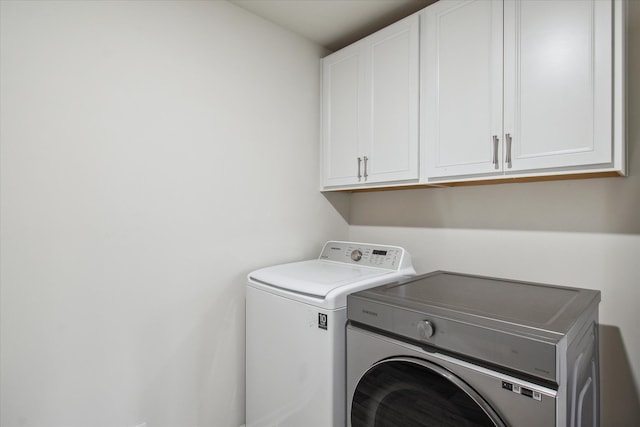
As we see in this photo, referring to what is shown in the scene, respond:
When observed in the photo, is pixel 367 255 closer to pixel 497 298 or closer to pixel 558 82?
pixel 497 298

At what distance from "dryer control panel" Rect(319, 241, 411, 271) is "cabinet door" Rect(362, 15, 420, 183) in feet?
1.24

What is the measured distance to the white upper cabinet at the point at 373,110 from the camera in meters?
1.68

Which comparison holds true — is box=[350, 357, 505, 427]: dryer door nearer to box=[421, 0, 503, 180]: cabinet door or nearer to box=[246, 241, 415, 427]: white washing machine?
box=[246, 241, 415, 427]: white washing machine

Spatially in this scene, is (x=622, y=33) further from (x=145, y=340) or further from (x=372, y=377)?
(x=145, y=340)

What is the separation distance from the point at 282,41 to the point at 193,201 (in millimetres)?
1099

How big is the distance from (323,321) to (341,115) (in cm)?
125

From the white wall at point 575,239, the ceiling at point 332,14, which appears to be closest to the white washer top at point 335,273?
the white wall at point 575,239

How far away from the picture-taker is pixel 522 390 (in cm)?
86

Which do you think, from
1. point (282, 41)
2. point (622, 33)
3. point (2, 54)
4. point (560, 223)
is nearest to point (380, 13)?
point (282, 41)

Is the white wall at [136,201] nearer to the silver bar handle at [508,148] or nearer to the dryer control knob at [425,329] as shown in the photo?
the dryer control knob at [425,329]

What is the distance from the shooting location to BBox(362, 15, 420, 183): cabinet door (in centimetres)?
167

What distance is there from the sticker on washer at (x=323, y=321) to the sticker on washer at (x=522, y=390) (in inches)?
24.7

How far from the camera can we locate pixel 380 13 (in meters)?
1.82

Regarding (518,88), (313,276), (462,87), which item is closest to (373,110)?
(462,87)
